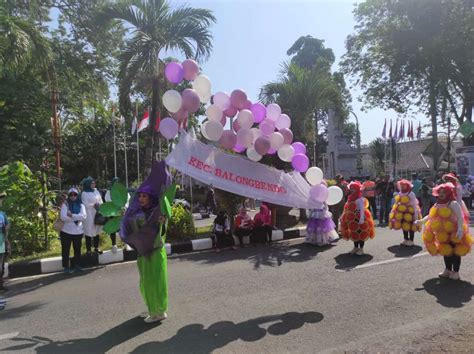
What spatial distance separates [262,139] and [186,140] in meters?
1.54

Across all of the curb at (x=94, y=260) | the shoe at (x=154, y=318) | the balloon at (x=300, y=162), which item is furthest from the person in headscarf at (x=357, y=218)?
the shoe at (x=154, y=318)

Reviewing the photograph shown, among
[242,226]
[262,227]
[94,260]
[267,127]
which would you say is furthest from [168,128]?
[262,227]

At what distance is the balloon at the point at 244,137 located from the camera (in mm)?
8366

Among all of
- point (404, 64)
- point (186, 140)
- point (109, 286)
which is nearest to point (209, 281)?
point (109, 286)

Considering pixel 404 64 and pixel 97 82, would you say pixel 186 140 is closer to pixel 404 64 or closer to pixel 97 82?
pixel 97 82

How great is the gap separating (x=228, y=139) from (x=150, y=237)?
3468 mm

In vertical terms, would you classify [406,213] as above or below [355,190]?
below

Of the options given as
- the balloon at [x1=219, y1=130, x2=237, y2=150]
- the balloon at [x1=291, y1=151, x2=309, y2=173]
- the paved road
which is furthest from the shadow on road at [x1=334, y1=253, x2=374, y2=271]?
the balloon at [x1=219, y1=130, x2=237, y2=150]

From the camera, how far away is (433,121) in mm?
28359

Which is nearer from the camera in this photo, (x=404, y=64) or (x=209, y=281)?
(x=209, y=281)

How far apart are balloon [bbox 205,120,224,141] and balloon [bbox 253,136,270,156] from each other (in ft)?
2.91

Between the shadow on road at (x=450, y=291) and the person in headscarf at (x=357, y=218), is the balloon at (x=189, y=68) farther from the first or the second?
the shadow on road at (x=450, y=291)

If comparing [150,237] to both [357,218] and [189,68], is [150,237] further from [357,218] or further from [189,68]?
[357,218]

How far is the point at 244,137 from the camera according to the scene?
838 centimetres
